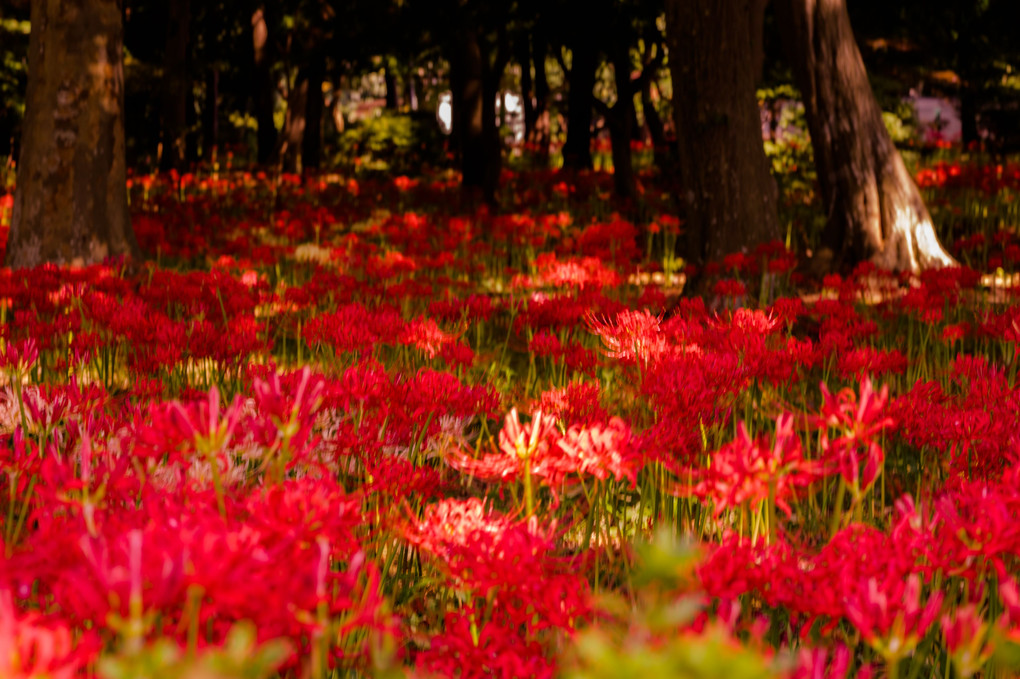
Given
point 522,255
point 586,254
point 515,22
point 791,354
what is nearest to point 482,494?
point 791,354

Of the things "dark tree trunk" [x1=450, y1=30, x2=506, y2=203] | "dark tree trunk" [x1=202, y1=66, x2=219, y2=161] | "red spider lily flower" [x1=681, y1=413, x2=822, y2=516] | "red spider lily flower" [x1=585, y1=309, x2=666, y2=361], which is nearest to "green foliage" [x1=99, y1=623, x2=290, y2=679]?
"red spider lily flower" [x1=681, y1=413, x2=822, y2=516]

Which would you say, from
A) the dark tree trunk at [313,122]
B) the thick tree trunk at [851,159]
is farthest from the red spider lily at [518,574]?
the dark tree trunk at [313,122]

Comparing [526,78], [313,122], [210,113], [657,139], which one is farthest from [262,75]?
[526,78]

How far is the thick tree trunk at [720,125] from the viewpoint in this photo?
5766 millimetres

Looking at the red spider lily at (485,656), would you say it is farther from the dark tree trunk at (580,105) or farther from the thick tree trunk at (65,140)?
the dark tree trunk at (580,105)

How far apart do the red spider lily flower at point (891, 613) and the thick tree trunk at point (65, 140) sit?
6.17 metres

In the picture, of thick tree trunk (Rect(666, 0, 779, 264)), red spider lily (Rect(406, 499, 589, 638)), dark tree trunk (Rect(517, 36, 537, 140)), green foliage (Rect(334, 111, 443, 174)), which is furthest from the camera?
green foliage (Rect(334, 111, 443, 174))

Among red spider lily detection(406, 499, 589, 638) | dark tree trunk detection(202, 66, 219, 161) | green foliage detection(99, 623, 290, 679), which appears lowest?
red spider lily detection(406, 499, 589, 638)

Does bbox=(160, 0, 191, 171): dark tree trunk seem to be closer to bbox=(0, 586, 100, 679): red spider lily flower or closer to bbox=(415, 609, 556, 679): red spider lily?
bbox=(415, 609, 556, 679): red spider lily

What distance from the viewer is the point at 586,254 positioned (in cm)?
735

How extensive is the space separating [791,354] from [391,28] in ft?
43.3

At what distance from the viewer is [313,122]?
1844cm

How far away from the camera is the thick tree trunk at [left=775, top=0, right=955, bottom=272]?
6348 mm

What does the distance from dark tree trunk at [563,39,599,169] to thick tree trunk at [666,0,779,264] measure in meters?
7.58
